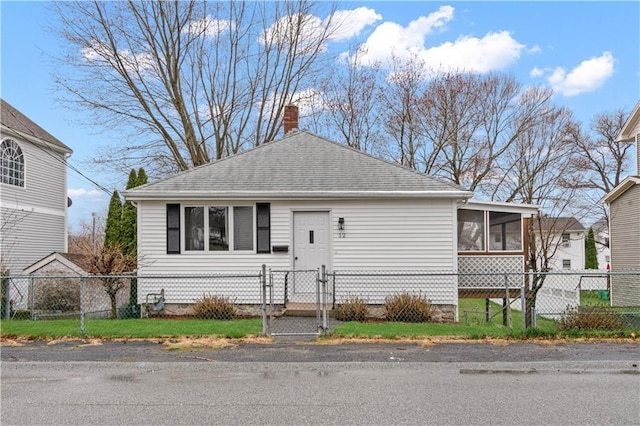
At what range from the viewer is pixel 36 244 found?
65.4 feet

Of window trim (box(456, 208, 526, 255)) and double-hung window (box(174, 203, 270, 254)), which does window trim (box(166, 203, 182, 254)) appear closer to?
double-hung window (box(174, 203, 270, 254))

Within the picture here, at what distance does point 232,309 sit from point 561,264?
150ft

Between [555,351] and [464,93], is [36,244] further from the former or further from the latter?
[464,93]

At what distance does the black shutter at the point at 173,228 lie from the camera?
511 inches

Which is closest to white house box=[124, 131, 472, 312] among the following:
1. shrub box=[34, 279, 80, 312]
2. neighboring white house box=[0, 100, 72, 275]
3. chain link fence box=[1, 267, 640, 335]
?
chain link fence box=[1, 267, 640, 335]

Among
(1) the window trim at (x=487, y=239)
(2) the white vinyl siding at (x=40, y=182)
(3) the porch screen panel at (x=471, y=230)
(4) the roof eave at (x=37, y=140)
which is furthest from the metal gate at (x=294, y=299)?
(4) the roof eave at (x=37, y=140)

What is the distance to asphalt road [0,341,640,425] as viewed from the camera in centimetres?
504

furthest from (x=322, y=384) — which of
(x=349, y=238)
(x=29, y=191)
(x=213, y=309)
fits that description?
(x=29, y=191)

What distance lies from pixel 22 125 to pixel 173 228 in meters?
10.7

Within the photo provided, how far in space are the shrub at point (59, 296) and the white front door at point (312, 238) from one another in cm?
627

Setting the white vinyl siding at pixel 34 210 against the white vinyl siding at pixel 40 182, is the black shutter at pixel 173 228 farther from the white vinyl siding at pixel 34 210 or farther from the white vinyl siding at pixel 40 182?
the white vinyl siding at pixel 40 182

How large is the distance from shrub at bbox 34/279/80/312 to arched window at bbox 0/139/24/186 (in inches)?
236

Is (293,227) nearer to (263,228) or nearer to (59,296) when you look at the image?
(263,228)

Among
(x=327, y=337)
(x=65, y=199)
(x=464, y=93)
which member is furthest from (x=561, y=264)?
(x=327, y=337)
